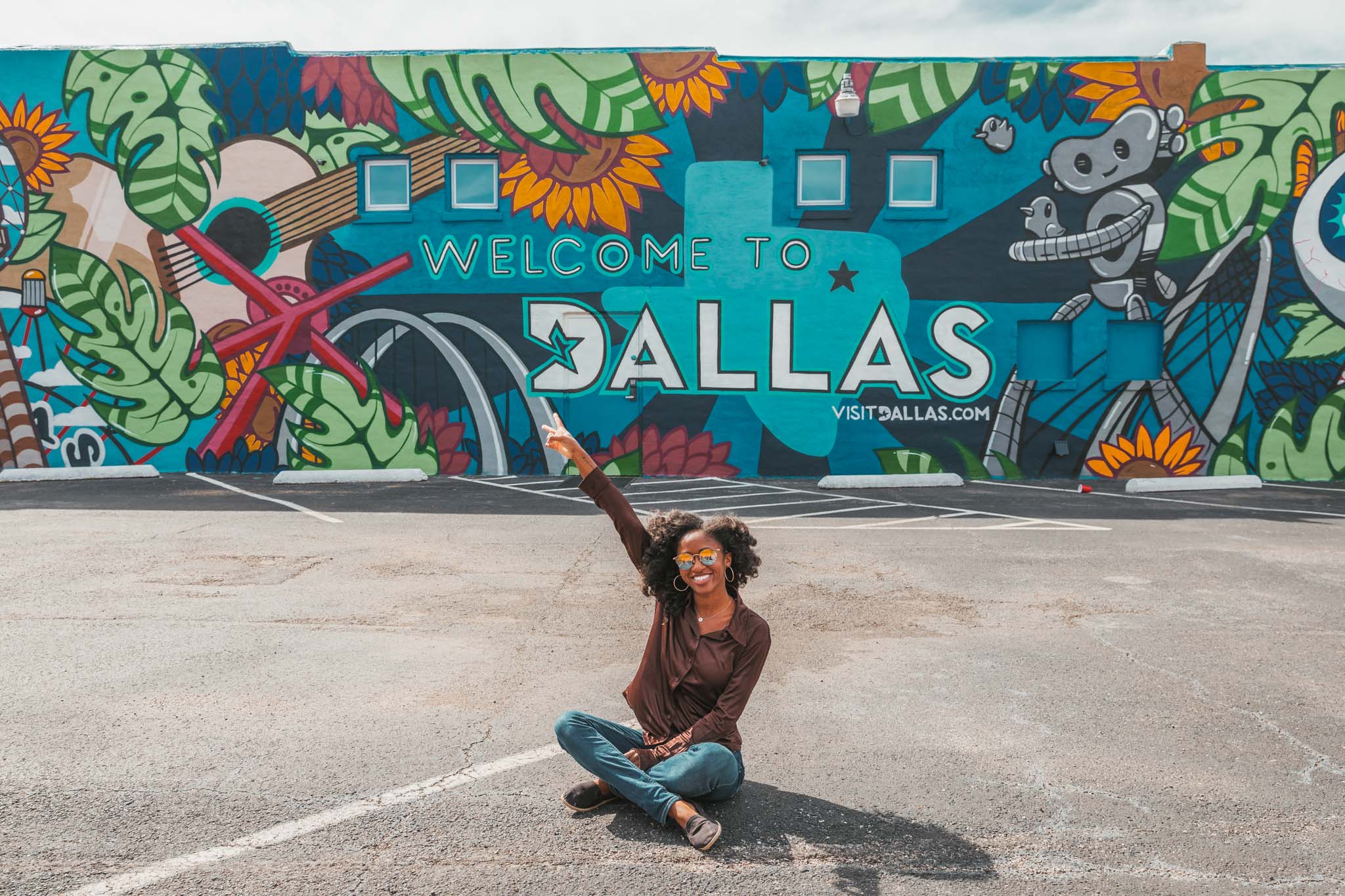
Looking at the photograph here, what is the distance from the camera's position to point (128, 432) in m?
18.2

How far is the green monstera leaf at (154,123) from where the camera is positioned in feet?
58.6

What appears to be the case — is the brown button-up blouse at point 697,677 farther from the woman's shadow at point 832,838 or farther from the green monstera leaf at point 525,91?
the green monstera leaf at point 525,91

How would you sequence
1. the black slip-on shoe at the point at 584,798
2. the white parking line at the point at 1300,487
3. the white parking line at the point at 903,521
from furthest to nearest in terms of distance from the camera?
the white parking line at the point at 1300,487 → the white parking line at the point at 903,521 → the black slip-on shoe at the point at 584,798

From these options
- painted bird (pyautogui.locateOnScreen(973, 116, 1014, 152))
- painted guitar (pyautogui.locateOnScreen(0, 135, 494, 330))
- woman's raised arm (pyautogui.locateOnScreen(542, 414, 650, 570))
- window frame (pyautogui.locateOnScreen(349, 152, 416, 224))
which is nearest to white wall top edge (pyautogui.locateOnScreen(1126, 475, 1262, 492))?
painted bird (pyautogui.locateOnScreen(973, 116, 1014, 152))

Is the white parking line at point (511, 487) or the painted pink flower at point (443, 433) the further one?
the painted pink flower at point (443, 433)

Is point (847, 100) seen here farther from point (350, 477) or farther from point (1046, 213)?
point (350, 477)

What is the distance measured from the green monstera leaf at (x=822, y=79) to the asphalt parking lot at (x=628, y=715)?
Answer: 9213 millimetres

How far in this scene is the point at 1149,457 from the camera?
17781 millimetres

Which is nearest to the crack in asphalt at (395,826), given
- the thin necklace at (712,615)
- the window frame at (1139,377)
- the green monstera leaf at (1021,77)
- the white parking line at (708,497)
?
the thin necklace at (712,615)

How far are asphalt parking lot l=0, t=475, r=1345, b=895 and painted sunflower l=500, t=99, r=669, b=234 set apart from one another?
8034 millimetres

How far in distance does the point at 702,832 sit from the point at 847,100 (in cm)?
1510

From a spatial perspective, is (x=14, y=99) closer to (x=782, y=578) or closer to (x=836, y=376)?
(x=836, y=376)

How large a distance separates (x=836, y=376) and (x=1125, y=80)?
672cm

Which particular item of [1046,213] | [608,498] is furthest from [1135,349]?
[608,498]
